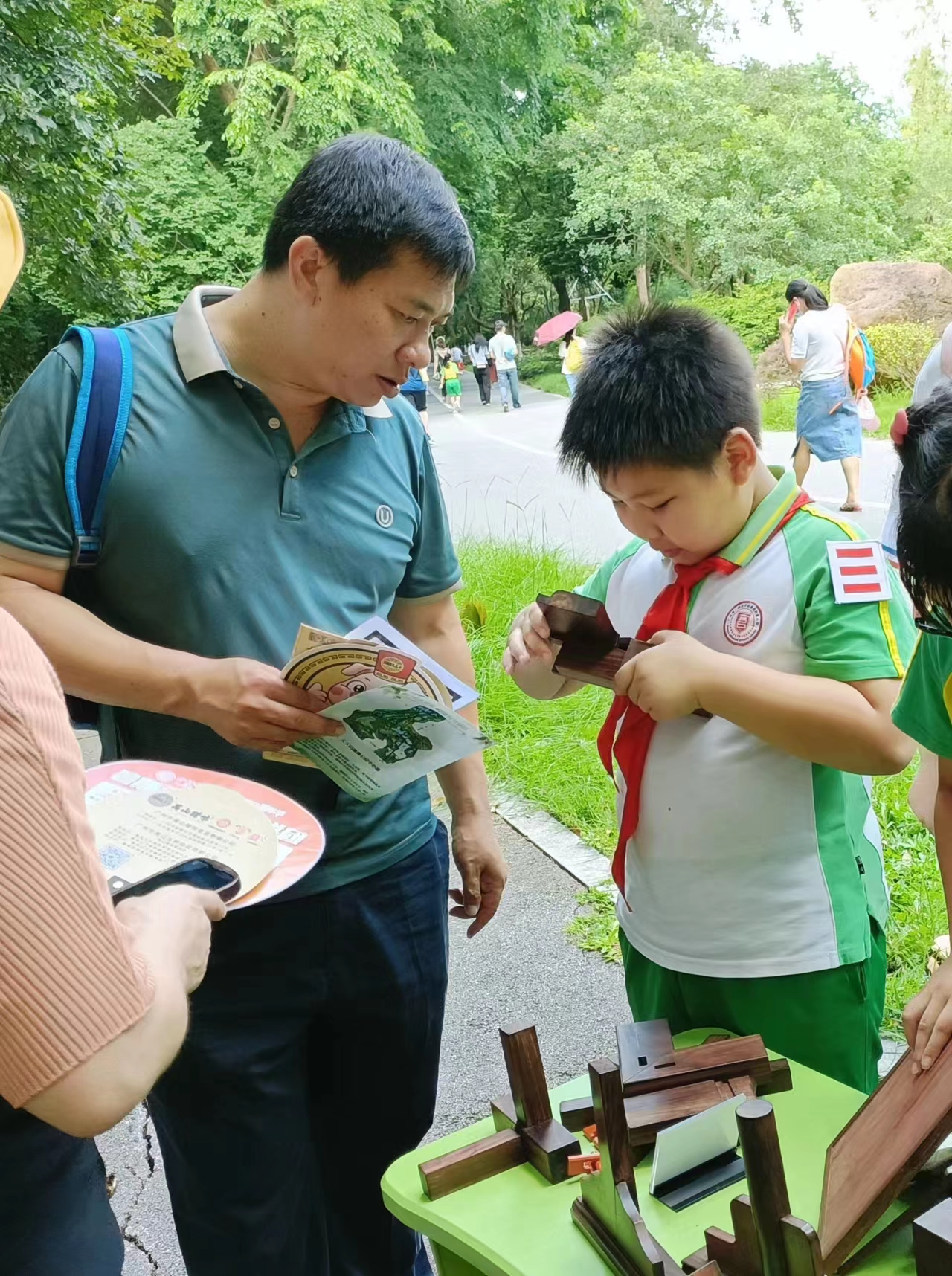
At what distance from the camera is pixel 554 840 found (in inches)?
150

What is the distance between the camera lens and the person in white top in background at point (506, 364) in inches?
694

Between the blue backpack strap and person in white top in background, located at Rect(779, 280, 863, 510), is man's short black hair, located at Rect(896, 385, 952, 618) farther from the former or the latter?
person in white top in background, located at Rect(779, 280, 863, 510)

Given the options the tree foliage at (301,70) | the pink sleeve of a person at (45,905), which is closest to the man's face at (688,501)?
the pink sleeve of a person at (45,905)

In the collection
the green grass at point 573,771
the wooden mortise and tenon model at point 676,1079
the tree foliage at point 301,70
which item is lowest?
the green grass at point 573,771

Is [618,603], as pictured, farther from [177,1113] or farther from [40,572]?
[177,1113]

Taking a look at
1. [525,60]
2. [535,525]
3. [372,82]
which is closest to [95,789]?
[535,525]

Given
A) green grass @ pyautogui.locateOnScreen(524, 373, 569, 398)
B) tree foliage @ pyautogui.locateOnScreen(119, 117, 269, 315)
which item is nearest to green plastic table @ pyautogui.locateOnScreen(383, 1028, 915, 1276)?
tree foliage @ pyautogui.locateOnScreen(119, 117, 269, 315)

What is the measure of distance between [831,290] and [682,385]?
15.8m

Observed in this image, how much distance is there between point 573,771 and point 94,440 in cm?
293

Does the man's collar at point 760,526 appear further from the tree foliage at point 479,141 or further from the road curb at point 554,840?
the tree foliage at point 479,141

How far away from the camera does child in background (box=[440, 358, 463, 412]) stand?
18406 mm

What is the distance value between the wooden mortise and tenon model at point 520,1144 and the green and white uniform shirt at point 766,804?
35 centimetres

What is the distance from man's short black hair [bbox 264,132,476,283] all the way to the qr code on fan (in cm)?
80

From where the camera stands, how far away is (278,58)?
1555 cm
